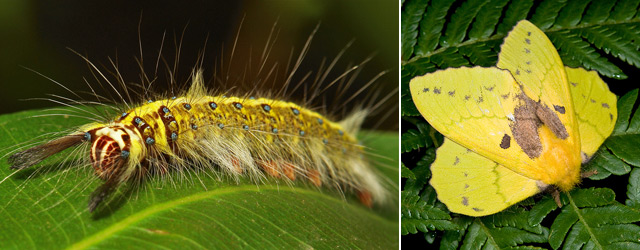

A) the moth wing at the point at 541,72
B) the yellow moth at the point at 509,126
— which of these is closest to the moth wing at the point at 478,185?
the yellow moth at the point at 509,126

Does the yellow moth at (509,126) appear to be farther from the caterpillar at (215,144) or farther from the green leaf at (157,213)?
the caterpillar at (215,144)

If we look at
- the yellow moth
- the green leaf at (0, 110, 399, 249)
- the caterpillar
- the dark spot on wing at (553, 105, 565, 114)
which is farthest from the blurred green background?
the dark spot on wing at (553, 105, 565, 114)

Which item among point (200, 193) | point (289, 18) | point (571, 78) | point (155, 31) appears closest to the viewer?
point (200, 193)

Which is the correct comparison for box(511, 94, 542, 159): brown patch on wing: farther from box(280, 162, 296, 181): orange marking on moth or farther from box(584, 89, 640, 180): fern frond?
box(280, 162, 296, 181): orange marking on moth

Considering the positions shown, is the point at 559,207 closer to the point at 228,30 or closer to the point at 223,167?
the point at 223,167

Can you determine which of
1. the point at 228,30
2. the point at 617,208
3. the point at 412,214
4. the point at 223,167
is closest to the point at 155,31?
the point at 228,30

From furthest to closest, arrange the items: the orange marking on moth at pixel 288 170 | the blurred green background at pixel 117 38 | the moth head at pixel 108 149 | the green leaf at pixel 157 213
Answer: the blurred green background at pixel 117 38 < the orange marking on moth at pixel 288 170 < the moth head at pixel 108 149 < the green leaf at pixel 157 213
